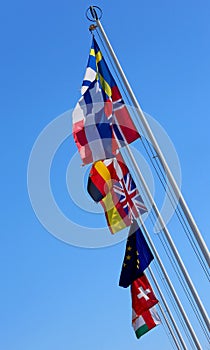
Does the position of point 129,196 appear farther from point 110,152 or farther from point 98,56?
point 98,56

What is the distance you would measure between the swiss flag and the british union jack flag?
3.69m

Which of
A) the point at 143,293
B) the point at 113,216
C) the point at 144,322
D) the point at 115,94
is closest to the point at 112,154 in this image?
the point at 115,94

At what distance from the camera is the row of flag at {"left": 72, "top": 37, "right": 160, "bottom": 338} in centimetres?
1750

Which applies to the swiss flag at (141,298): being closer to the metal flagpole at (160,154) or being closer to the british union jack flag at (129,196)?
the british union jack flag at (129,196)

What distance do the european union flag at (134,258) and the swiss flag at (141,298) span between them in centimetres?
258

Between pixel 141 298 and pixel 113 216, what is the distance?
13.3 ft

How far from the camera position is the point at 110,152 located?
17.5 metres

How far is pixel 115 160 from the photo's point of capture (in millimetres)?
19562

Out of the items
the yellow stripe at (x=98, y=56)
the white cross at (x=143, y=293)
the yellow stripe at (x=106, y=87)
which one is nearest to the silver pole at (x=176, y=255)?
the yellow stripe at (x=106, y=87)

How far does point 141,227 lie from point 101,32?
6.96m

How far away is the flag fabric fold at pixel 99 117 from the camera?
17219 mm

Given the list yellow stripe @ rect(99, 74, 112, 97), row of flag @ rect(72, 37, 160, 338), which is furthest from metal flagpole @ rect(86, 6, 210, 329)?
yellow stripe @ rect(99, 74, 112, 97)

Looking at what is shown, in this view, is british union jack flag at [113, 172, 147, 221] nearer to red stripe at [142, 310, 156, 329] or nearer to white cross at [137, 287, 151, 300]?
white cross at [137, 287, 151, 300]

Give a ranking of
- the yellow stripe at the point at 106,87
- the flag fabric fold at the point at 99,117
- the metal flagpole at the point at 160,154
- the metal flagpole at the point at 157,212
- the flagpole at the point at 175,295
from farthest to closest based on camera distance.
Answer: the flagpole at the point at 175,295
the yellow stripe at the point at 106,87
the flag fabric fold at the point at 99,117
the metal flagpole at the point at 157,212
the metal flagpole at the point at 160,154
